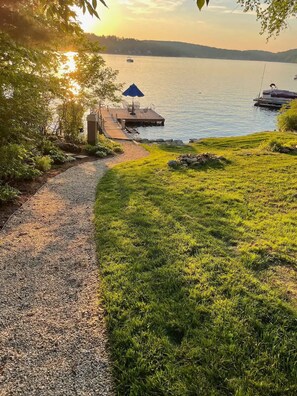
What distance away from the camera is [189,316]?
3393 mm

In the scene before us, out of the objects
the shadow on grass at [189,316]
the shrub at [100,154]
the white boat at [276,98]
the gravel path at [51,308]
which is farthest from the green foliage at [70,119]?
the white boat at [276,98]

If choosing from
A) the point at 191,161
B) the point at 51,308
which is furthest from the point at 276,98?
the point at 51,308

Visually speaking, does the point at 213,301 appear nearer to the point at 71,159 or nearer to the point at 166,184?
the point at 166,184

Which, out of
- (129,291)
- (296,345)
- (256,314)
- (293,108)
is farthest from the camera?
(293,108)

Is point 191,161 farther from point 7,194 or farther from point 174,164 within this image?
point 7,194

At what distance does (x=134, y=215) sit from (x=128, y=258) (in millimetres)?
1567

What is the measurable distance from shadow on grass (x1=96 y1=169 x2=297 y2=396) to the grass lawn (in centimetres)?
1

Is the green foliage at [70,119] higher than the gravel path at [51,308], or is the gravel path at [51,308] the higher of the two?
the green foliage at [70,119]

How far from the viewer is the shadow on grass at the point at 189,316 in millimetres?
2695

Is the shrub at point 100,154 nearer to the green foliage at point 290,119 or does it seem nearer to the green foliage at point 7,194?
the green foliage at point 7,194

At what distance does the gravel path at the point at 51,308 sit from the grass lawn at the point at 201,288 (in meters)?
0.22

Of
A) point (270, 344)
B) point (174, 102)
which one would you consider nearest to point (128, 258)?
point (270, 344)

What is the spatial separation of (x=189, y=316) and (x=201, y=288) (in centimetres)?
52

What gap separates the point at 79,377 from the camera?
277cm
